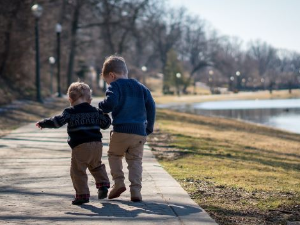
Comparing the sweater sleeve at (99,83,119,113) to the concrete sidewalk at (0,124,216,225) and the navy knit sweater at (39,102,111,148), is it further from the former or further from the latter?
the concrete sidewalk at (0,124,216,225)

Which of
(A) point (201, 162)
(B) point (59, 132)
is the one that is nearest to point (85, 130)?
(A) point (201, 162)

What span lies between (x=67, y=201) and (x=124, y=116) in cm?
102

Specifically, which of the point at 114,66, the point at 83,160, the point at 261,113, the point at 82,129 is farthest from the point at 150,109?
the point at 261,113

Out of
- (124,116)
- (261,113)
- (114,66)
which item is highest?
(114,66)

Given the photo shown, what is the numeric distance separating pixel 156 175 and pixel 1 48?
21.6 m

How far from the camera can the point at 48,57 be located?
42219mm

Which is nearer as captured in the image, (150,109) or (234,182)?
(150,109)

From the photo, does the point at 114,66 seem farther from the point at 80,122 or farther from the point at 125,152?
the point at 125,152

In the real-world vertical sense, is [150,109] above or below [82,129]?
above

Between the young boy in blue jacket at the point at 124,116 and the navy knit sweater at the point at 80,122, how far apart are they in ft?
0.48

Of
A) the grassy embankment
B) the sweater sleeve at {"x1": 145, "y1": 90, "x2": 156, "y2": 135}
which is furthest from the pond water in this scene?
the sweater sleeve at {"x1": 145, "y1": 90, "x2": 156, "y2": 135}

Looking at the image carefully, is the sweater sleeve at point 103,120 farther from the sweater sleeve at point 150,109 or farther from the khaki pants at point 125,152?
the sweater sleeve at point 150,109

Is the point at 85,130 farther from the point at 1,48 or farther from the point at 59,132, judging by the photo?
the point at 1,48

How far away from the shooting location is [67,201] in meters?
6.28
